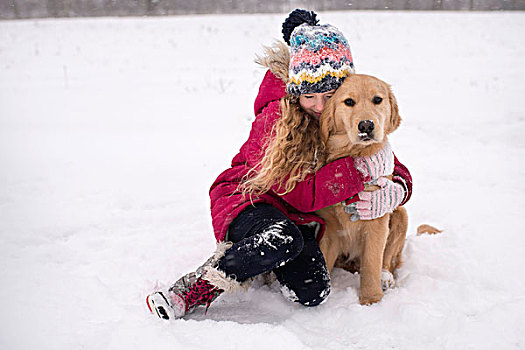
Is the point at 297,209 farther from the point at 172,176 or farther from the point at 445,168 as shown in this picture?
the point at 445,168

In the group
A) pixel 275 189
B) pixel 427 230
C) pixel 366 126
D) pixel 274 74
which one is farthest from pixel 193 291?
pixel 427 230

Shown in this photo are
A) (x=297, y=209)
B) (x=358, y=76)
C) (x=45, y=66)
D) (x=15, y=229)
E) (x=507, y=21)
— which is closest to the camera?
(x=358, y=76)

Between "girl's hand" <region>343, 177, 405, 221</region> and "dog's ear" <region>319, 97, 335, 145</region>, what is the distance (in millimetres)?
350

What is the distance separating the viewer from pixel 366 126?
1.98 meters

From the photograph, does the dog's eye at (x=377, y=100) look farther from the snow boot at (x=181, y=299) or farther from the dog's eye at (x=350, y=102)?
the snow boot at (x=181, y=299)

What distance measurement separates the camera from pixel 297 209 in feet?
7.62

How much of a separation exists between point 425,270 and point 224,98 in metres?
5.15

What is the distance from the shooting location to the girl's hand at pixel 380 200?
214 cm

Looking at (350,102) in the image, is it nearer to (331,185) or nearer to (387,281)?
(331,185)

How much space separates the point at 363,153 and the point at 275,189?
19.2 inches

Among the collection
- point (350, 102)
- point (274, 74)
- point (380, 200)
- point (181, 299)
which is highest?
point (274, 74)

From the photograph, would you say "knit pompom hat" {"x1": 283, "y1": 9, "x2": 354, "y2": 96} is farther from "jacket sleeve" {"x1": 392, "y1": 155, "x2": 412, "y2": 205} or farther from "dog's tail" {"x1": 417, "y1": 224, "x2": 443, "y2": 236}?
"dog's tail" {"x1": 417, "y1": 224, "x2": 443, "y2": 236}

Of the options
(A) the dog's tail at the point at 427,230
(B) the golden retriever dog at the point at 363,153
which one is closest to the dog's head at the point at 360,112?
(B) the golden retriever dog at the point at 363,153

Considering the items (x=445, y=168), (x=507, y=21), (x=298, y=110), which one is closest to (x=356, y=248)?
(x=298, y=110)
